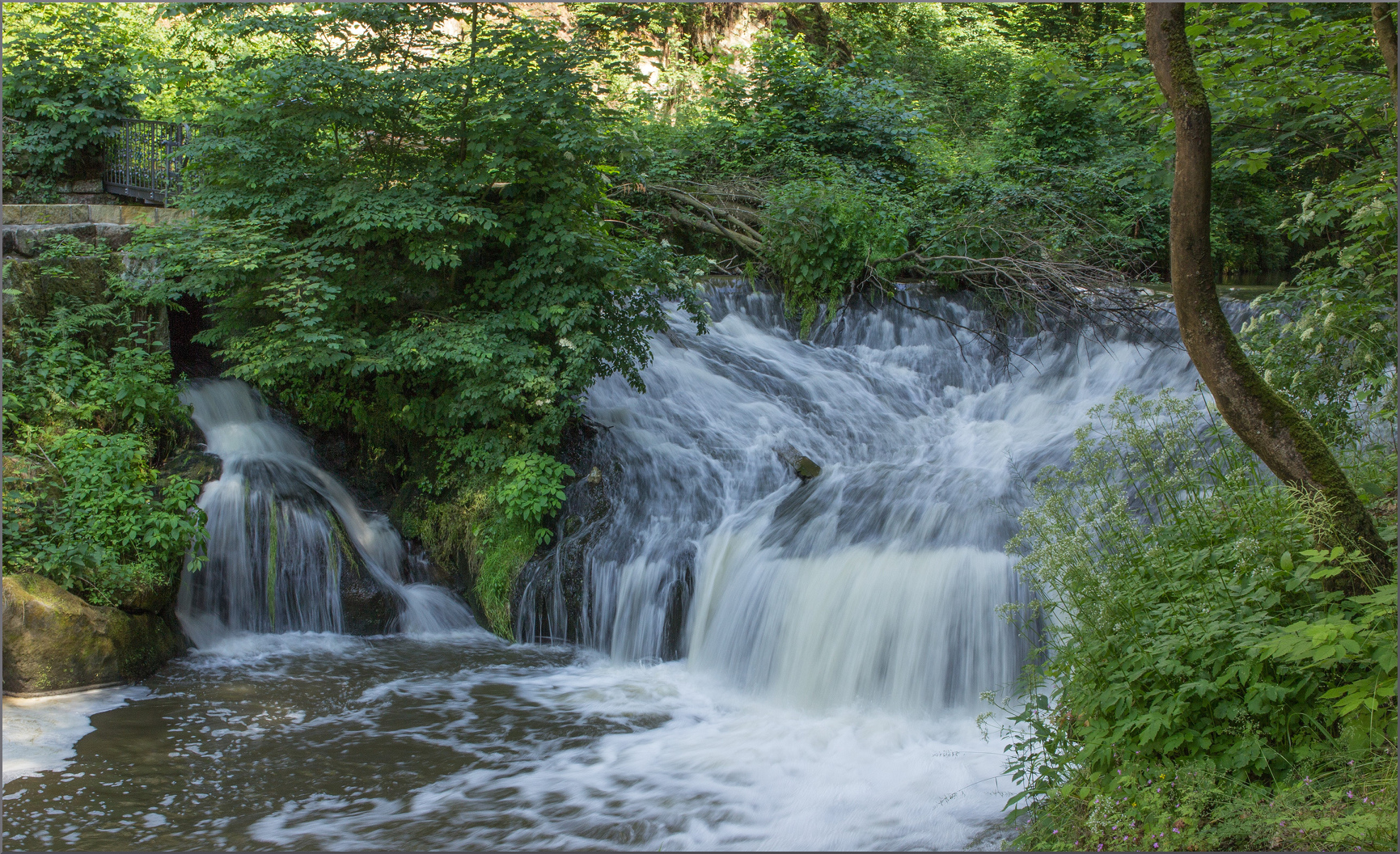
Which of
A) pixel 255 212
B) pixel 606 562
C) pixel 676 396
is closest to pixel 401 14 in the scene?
pixel 255 212

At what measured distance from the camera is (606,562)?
325 inches

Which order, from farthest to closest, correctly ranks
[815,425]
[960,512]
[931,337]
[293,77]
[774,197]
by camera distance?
[774,197] → [931,337] → [815,425] → [293,77] → [960,512]

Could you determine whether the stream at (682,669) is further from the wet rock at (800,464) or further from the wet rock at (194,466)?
the wet rock at (194,466)

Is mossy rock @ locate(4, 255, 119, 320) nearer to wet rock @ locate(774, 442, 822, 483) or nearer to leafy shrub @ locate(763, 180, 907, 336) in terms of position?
wet rock @ locate(774, 442, 822, 483)

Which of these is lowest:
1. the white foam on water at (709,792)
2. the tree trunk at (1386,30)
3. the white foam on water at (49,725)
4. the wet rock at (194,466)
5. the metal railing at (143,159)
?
the white foam on water at (709,792)

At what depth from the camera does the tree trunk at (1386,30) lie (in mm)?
4109

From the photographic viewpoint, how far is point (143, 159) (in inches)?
468

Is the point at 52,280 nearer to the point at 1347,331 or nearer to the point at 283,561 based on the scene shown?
the point at 283,561

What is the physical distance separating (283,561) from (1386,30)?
845 cm

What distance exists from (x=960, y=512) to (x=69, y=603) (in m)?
6.83

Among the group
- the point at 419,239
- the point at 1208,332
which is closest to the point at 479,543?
the point at 419,239

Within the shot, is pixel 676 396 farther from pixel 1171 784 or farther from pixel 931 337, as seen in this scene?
pixel 1171 784

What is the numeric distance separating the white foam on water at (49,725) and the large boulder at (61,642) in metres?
0.12

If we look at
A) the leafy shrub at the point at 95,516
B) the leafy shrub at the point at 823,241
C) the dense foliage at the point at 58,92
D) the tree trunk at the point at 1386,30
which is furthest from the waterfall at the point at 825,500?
the dense foliage at the point at 58,92
